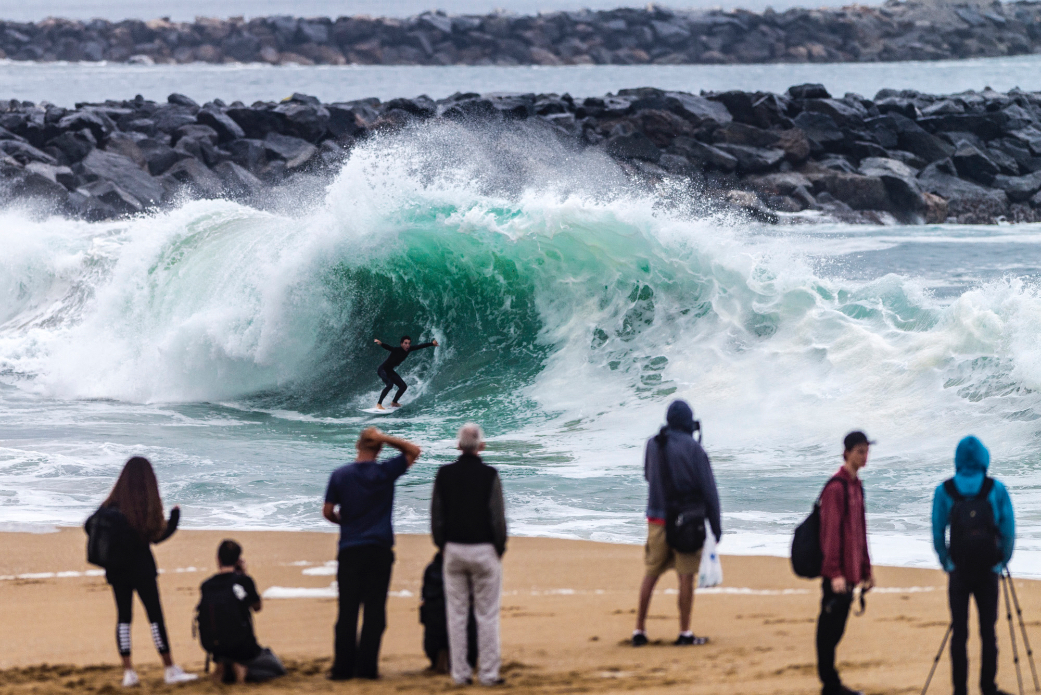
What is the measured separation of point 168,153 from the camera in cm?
2905

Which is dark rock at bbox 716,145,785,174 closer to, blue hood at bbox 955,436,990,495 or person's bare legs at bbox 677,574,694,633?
person's bare legs at bbox 677,574,694,633

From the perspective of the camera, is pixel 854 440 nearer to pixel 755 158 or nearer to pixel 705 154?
pixel 755 158

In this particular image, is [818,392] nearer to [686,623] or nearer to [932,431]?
[932,431]

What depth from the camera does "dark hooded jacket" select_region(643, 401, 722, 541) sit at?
5.34 m

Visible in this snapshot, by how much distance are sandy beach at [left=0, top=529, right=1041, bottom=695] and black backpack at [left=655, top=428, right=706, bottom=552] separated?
19.0 inches

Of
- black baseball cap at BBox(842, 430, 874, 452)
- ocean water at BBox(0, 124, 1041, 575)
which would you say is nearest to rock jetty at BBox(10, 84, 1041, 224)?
ocean water at BBox(0, 124, 1041, 575)

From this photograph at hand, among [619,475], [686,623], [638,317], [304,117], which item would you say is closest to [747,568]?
[686,623]

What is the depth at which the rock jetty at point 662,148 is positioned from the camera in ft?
87.2

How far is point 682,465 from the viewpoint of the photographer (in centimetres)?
534

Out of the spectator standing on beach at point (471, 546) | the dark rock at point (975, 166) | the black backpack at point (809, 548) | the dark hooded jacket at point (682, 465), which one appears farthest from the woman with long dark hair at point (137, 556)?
the dark rock at point (975, 166)

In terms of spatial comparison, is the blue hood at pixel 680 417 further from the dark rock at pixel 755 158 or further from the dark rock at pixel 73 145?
the dark rock at pixel 73 145

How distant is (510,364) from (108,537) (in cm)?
921

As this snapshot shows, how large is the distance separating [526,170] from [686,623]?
21.8m

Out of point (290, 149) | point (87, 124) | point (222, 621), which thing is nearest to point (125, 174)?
point (87, 124)
